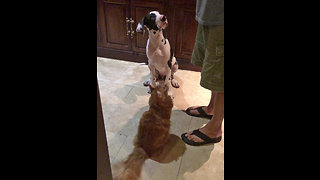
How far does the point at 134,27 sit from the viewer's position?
236 centimetres

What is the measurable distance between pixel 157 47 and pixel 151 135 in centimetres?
71

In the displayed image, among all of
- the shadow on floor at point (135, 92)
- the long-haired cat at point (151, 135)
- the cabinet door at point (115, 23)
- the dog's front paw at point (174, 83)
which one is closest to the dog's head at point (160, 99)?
the long-haired cat at point (151, 135)

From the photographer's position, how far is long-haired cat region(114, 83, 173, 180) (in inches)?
49.6

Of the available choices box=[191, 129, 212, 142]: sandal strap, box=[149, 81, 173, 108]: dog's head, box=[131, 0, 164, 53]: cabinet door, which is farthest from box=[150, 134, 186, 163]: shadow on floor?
box=[131, 0, 164, 53]: cabinet door

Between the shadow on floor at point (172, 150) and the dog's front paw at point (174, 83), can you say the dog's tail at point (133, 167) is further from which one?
the dog's front paw at point (174, 83)

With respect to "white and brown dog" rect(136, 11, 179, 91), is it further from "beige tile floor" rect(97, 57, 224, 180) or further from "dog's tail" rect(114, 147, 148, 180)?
"dog's tail" rect(114, 147, 148, 180)

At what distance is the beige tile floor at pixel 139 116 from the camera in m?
1.47

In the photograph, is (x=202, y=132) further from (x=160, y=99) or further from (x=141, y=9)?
(x=141, y=9)

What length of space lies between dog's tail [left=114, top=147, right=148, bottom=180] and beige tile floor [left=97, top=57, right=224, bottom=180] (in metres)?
0.14

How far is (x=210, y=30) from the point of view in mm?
1223
